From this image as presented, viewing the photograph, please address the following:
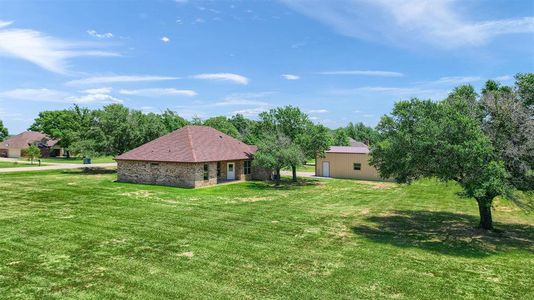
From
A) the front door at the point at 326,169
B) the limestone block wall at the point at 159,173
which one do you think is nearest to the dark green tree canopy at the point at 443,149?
the limestone block wall at the point at 159,173

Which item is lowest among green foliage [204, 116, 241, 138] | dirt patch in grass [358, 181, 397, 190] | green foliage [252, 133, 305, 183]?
dirt patch in grass [358, 181, 397, 190]

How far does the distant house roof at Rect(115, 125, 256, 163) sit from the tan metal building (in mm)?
9167

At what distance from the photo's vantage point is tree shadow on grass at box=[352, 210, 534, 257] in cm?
1334

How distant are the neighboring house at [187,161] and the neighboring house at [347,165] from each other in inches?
366

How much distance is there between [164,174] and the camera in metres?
28.7

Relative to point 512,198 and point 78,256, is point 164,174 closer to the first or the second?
point 78,256

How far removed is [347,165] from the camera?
38156 millimetres

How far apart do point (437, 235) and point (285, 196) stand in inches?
447

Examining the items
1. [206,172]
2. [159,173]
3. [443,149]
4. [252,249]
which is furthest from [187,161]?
[443,149]

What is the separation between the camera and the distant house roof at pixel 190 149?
2859 centimetres

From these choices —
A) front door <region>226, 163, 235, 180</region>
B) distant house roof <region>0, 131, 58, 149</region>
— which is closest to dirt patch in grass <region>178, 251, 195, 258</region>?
front door <region>226, 163, 235, 180</region>

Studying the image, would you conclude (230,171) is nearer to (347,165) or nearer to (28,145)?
(347,165)

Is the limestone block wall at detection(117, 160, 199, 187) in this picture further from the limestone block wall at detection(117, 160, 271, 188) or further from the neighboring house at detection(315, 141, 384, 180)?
the neighboring house at detection(315, 141, 384, 180)

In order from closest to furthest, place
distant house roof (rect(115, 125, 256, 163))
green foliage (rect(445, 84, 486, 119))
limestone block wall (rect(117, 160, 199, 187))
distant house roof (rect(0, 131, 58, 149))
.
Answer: green foliage (rect(445, 84, 486, 119)) < limestone block wall (rect(117, 160, 199, 187)) < distant house roof (rect(115, 125, 256, 163)) < distant house roof (rect(0, 131, 58, 149))
